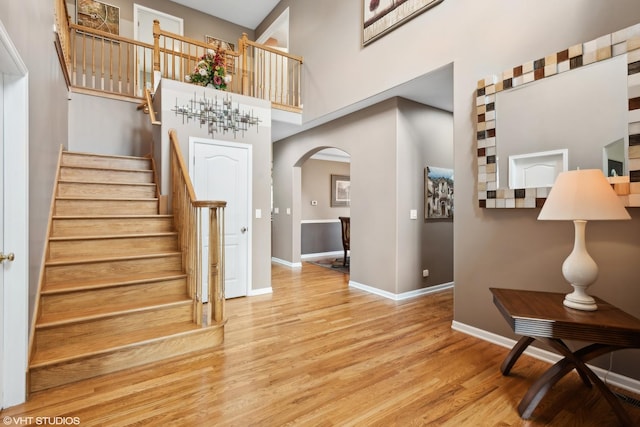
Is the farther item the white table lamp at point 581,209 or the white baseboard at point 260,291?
the white baseboard at point 260,291

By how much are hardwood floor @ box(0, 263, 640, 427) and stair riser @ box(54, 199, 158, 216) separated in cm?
183

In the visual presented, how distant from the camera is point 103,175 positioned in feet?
12.6

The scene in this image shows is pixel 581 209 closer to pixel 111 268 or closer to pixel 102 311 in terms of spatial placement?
pixel 102 311

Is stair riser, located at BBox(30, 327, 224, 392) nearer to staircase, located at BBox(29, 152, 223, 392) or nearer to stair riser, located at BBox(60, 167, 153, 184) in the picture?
staircase, located at BBox(29, 152, 223, 392)

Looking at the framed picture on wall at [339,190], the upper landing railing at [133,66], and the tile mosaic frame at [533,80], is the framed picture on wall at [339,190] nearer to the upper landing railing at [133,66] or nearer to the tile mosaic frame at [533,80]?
the upper landing railing at [133,66]

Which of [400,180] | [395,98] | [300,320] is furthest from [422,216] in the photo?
[300,320]

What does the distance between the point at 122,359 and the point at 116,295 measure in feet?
1.99

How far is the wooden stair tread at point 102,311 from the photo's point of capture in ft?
7.37

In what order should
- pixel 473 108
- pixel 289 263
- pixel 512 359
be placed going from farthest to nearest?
pixel 289 263 → pixel 473 108 → pixel 512 359

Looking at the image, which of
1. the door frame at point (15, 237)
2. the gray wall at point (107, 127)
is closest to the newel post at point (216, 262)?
the door frame at point (15, 237)

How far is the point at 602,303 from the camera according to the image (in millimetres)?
1942

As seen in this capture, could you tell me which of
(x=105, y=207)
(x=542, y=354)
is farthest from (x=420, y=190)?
(x=105, y=207)

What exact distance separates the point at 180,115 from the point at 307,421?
3.42m

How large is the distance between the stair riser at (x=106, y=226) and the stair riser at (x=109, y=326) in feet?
3.73
